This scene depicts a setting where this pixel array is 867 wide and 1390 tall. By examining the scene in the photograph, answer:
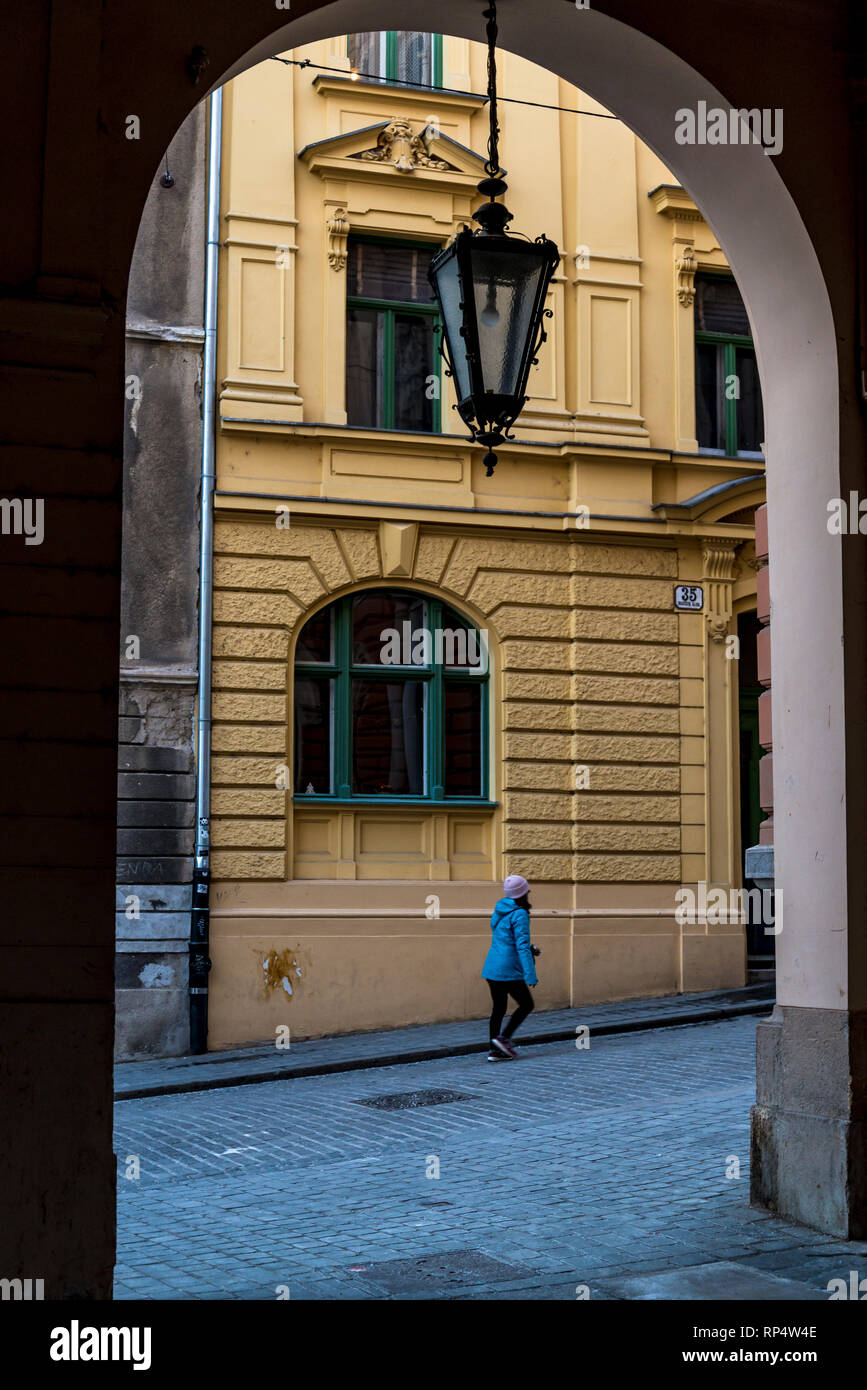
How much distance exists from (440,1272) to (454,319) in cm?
388

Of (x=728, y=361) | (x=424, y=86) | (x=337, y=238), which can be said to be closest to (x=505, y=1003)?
(x=337, y=238)

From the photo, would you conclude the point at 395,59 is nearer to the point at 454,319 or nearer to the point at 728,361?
the point at 728,361

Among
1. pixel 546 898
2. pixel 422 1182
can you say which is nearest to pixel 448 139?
pixel 546 898

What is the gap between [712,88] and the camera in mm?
6527

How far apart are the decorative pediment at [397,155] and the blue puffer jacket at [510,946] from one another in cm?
785

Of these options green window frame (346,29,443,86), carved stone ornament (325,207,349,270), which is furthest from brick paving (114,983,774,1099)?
green window frame (346,29,443,86)

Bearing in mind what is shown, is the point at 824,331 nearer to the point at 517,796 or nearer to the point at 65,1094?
the point at 65,1094

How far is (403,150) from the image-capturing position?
16516 millimetres

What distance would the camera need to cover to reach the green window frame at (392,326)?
16531mm

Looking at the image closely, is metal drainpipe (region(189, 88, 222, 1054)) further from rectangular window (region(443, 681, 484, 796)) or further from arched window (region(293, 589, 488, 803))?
rectangular window (region(443, 681, 484, 796))

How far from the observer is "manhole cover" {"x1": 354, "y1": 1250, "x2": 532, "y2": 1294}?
5.88 meters

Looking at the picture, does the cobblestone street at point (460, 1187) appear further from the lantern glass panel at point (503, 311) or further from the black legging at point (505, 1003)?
the lantern glass panel at point (503, 311)

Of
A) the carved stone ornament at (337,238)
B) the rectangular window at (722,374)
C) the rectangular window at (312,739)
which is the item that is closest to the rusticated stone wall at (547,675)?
the rectangular window at (312,739)

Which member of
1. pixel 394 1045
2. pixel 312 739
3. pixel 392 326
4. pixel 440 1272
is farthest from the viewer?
pixel 392 326
